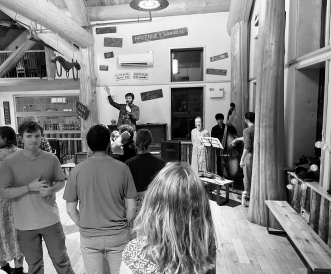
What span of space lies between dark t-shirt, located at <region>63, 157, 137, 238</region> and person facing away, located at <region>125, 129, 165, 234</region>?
0.43 meters

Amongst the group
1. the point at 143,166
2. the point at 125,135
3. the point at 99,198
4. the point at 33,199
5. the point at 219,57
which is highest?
the point at 219,57

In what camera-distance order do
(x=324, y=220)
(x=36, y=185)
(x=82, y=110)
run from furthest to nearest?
(x=82, y=110), (x=324, y=220), (x=36, y=185)

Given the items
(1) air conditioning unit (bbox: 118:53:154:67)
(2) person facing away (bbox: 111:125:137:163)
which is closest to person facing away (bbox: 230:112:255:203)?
(2) person facing away (bbox: 111:125:137:163)

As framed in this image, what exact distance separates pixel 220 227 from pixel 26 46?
7.38m

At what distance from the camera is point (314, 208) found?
8.85 ft

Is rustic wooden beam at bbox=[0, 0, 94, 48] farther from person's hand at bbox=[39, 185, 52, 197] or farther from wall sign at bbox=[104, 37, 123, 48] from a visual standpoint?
person's hand at bbox=[39, 185, 52, 197]

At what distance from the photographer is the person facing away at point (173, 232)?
841 mm

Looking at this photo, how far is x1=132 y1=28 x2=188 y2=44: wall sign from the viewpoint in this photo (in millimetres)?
6102

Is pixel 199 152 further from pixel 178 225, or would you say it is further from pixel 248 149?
pixel 178 225

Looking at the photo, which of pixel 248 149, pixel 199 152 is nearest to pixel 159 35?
pixel 199 152

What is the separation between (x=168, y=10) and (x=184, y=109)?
8.17ft

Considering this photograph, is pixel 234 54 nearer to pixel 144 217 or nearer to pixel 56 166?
pixel 56 166

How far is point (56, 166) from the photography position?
206 centimetres

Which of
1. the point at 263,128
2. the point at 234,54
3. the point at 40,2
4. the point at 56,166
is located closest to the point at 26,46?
the point at 40,2
